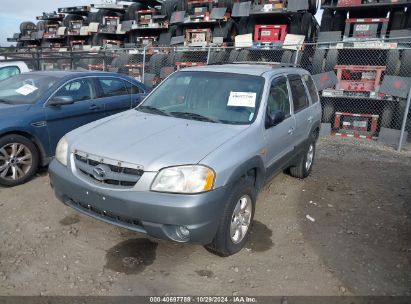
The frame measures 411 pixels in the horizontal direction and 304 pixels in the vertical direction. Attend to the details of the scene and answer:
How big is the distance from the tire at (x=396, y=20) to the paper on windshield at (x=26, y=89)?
30.6ft

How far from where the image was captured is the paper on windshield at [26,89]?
508 cm

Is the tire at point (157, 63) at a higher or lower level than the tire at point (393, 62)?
lower

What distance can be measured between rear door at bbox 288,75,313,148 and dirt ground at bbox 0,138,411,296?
0.90 metres

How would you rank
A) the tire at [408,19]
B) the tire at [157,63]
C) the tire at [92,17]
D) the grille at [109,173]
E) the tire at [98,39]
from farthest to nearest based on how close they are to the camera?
the tire at [92,17], the tire at [98,39], the tire at [157,63], the tire at [408,19], the grille at [109,173]

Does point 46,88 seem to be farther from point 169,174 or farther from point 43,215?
point 169,174

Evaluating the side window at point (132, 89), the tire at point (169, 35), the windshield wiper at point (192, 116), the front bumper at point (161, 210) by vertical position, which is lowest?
A: the front bumper at point (161, 210)

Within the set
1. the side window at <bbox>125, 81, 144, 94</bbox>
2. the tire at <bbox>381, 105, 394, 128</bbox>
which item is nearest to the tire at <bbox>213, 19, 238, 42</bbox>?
the tire at <bbox>381, 105, 394, 128</bbox>

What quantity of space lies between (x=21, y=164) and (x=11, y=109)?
2.53 feet

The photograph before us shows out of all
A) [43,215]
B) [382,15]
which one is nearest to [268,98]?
[43,215]

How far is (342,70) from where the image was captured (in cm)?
872

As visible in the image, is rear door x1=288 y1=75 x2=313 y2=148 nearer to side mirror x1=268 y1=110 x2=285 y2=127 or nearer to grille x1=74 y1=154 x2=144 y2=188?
side mirror x1=268 y1=110 x2=285 y2=127

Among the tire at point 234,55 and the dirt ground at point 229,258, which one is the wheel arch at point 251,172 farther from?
the tire at point 234,55

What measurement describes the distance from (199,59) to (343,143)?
6.00 metres

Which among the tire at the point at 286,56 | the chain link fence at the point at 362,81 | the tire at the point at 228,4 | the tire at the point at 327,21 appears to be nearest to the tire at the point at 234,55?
the chain link fence at the point at 362,81
